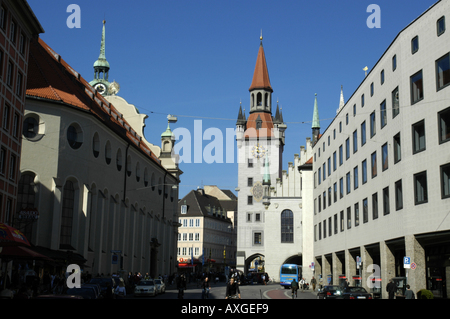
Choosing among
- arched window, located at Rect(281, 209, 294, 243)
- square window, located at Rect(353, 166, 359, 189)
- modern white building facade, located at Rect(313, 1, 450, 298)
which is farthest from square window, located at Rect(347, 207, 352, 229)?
arched window, located at Rect(281, 209, 294, 243)

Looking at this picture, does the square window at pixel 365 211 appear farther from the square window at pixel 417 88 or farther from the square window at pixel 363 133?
the square window at pixel 417 88

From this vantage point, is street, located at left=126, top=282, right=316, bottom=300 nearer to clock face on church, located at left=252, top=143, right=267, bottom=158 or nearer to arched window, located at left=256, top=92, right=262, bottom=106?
clock face on church, located at left=252, top=143, right=267, bottom=158

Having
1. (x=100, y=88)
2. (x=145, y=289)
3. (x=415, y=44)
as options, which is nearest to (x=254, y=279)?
(x=100, y=88)

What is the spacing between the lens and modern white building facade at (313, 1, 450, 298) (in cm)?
2500

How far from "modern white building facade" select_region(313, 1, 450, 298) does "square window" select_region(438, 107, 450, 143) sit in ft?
0.15

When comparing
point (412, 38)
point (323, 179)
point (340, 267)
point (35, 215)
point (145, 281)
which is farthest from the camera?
point (323, 179)

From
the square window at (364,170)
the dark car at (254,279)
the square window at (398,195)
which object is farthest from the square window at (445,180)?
the dark car at (254,279)

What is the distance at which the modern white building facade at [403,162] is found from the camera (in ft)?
82.0

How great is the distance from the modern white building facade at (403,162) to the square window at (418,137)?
0.17 ft

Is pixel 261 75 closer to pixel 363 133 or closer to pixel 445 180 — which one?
pixel 363 133

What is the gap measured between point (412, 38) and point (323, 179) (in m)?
24.7
